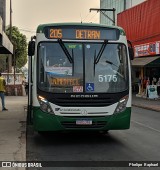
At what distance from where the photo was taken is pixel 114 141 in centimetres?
1140

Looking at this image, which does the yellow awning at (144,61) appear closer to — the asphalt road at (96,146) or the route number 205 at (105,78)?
the asphalt road at (96,146)

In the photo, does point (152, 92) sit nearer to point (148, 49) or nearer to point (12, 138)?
point (148, 49)

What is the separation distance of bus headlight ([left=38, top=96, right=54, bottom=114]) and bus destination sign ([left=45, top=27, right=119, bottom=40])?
1586 millimetres

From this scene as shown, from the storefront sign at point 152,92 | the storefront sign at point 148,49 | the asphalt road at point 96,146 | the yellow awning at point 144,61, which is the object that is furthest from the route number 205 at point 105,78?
the storefront sign at point 148,49

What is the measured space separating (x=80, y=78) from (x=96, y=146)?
1707 mm

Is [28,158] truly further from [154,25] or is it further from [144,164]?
[154,25]

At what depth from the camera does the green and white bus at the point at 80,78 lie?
10.5 meters

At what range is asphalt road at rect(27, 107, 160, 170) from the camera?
916cm

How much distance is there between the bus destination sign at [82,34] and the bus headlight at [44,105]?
1.59 meters

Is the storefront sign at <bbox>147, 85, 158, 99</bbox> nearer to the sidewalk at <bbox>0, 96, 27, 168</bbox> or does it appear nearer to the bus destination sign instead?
the sidewalk at <bbox>0, 96, 27, 168</bbox>

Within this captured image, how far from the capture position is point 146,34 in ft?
119

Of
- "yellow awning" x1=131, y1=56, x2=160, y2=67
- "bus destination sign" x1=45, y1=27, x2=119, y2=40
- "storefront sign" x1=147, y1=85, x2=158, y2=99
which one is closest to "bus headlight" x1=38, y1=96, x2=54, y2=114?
"bus destination sign" x1=45, y1=27, x2=119, y2=40

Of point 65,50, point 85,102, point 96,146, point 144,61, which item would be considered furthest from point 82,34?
point 144,61

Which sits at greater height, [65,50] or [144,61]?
[144,61]
